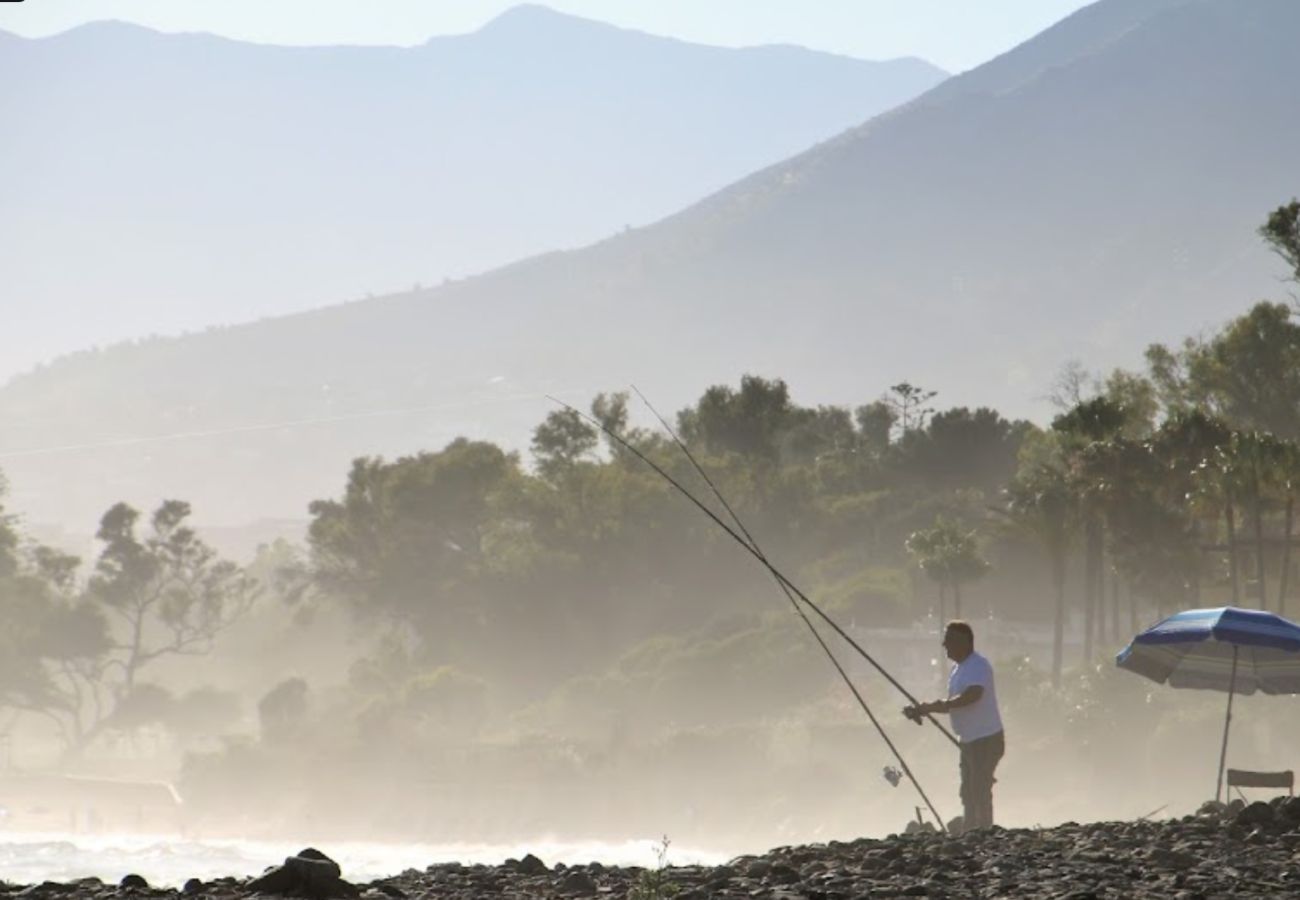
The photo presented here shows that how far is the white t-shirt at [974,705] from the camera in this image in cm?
1288

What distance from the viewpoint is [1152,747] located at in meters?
58.2

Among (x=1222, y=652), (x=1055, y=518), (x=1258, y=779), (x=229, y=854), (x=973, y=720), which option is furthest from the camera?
(x=229, y=854)

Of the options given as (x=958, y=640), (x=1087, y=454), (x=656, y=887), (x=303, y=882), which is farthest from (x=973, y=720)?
(x=1087, y=454)

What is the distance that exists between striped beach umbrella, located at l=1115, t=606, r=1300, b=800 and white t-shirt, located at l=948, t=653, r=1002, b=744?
401cm

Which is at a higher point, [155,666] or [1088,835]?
[155,666]

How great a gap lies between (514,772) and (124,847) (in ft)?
58.9

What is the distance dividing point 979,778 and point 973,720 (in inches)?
14.6

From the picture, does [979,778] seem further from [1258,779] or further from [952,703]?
[1258,779]

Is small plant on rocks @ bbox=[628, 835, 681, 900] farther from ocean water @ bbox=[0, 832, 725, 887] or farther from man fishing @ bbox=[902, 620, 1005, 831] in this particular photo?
ocean water @ bbox=[0, 832, 725, 887]

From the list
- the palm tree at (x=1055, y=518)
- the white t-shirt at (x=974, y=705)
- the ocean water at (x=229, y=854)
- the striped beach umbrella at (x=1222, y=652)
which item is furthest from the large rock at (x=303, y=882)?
the ocean water at (x=229, y=854)

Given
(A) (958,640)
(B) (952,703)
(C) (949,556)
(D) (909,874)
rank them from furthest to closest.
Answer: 1. (C) (949,556)
2. (A) (958,640)
3. (B) (952,703)
4. (D) (909,874)

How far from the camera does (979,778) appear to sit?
1309 centimetres

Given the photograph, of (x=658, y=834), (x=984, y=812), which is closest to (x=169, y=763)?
(x=658, y=834)

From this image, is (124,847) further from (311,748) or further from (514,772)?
(514,772)
